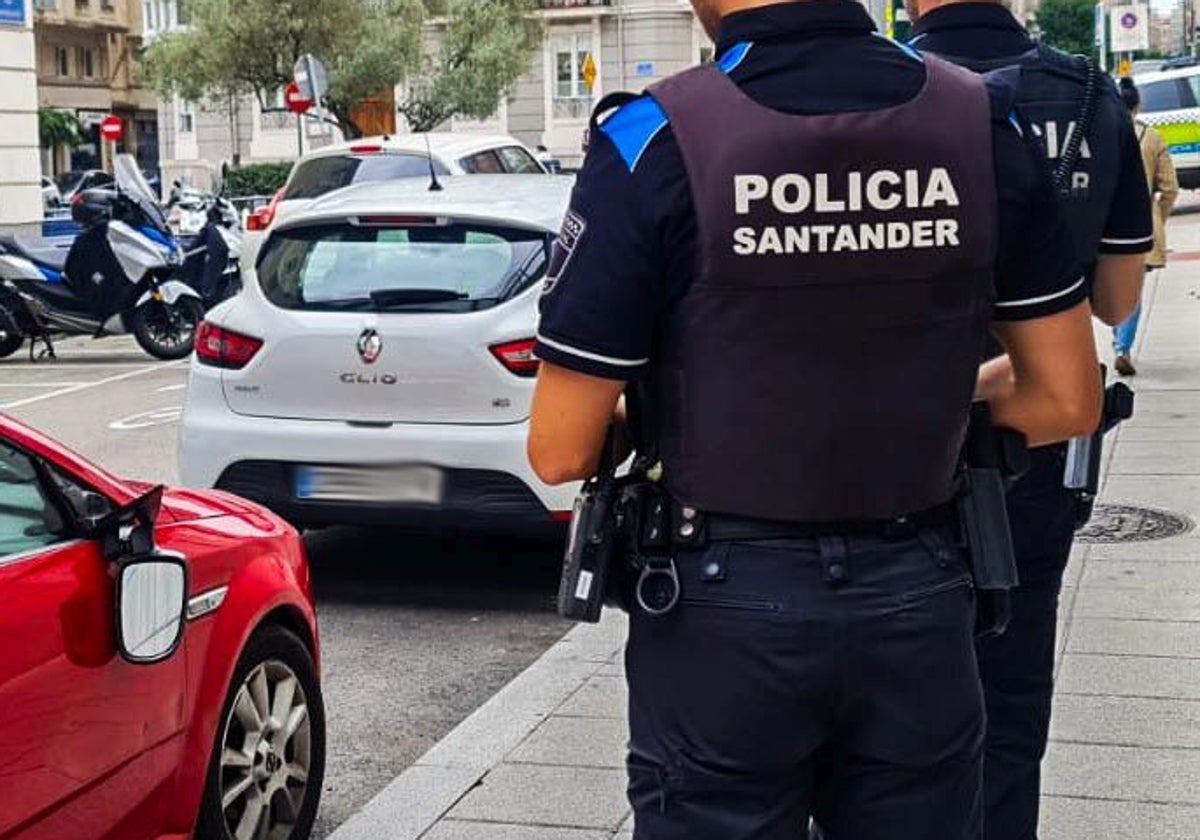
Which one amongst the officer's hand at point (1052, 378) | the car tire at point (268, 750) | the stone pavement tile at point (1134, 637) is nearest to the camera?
the officer's hand at point (1052, 378)

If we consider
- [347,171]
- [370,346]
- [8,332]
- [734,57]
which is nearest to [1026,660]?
[734,57]

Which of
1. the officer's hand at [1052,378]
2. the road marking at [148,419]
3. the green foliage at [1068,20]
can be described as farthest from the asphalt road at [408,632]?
the green foliage at [1068,20]

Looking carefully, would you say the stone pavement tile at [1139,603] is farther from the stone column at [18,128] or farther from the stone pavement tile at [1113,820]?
the stone column at [18,128]

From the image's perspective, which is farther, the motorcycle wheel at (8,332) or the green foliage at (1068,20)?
the green foliage at (1068,20)

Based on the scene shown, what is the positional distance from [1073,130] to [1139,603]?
341 centimetres

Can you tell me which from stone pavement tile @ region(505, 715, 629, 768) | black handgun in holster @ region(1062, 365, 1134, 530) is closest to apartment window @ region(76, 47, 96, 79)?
stone pavement tile @ region(505, 715, 629, 768)

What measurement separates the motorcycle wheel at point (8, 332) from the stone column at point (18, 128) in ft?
19.2

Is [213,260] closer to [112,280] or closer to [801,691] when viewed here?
[112,280]

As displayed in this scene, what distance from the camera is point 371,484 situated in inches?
280

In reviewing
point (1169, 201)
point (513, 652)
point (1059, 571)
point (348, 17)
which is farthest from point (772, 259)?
point (348, 17)

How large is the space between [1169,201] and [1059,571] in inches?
372

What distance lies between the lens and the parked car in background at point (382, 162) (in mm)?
16797

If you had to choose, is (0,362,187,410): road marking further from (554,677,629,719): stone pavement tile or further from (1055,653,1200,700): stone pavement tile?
(1055,653,1200,700): stone pavement tile

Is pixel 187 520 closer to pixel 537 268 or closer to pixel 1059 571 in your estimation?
pixel 1059 571
